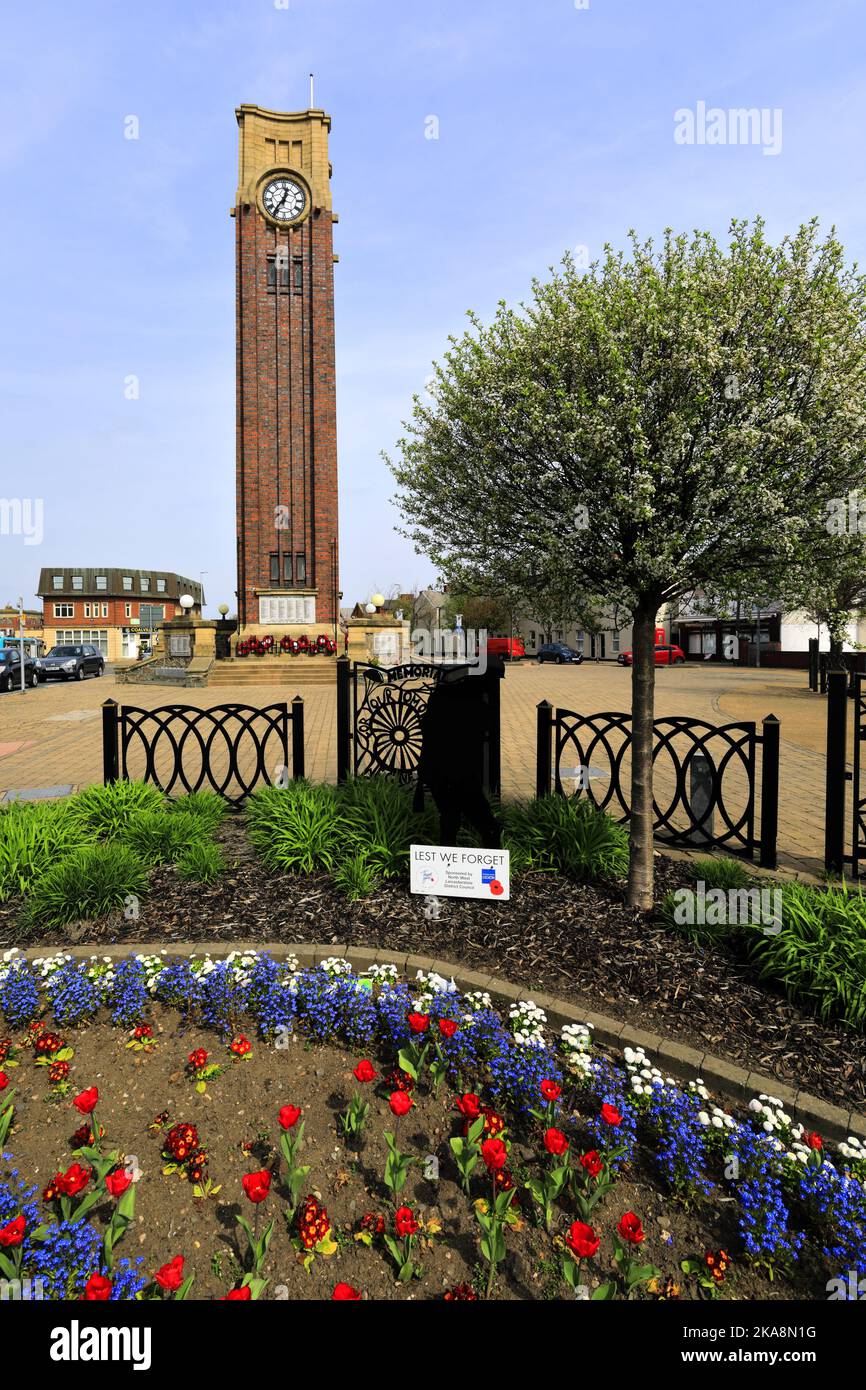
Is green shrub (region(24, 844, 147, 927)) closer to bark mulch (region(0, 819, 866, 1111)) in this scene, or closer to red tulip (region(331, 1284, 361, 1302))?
bark mulch (region(0, 819, 866, 1111))

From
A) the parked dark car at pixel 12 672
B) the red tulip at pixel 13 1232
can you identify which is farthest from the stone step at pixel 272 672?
the red tulip at pixel 13 1232

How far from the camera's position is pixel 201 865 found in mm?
4465

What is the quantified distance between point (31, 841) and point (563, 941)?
367cm

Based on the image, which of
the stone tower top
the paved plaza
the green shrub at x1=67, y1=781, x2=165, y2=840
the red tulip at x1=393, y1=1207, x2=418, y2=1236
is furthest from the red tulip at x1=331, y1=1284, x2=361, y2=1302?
the stone tower top

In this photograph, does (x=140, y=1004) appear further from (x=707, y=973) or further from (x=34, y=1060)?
(x=707, y=973)

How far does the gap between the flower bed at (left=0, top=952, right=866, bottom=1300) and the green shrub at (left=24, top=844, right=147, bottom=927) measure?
812 millimetres

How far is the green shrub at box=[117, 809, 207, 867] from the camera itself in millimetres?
4738

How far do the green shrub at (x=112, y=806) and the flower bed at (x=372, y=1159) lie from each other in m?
2.07

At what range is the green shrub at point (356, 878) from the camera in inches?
164
